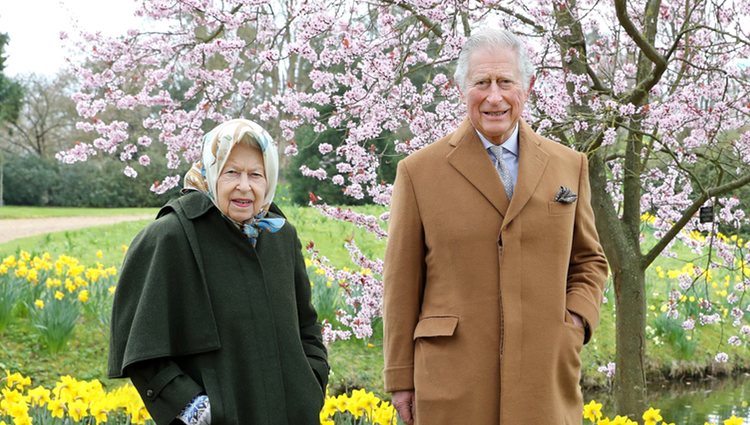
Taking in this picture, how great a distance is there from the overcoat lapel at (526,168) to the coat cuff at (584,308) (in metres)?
0.29

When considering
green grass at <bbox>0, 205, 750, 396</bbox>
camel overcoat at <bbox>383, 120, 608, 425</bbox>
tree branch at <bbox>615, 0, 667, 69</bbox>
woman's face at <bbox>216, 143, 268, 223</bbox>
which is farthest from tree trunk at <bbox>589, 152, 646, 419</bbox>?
woman's face at <bbox>216, 143, 268, 223</bbox>

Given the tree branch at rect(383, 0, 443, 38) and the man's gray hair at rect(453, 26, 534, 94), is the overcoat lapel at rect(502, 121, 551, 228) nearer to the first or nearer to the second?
the man's gray hair at rect(453, 26, 534, 94)

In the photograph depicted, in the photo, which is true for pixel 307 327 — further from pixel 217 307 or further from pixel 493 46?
pixel 493 46

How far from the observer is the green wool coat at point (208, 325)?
202cm

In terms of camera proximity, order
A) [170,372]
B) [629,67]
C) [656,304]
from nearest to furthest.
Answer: [170,372], [629,67], [656,304]

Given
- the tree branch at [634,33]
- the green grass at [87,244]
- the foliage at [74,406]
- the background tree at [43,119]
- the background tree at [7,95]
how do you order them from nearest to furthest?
the foliage at [74,406] < the tree branch at [634,33] < the green grass at [87,244] < the background tree at [7,95] < the background tree at [43,119]

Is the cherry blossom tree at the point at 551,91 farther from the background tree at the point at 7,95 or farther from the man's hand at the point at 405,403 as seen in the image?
the background tree at the point at 7,95

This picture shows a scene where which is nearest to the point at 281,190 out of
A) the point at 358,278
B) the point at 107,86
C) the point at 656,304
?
the point at 656,304

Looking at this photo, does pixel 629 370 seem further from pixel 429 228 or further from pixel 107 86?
pixel 107 86

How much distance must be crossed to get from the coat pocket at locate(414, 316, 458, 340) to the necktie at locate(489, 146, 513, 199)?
1.21 ft

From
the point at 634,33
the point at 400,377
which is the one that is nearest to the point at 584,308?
the point at 400,377

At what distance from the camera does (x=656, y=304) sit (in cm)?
834

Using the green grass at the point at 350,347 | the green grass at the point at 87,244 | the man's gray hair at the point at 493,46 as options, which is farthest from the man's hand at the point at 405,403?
the green grass at the point at 87,244

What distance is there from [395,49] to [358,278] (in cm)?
131
